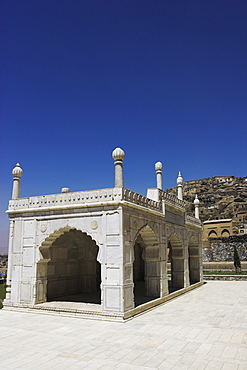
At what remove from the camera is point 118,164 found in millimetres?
11094

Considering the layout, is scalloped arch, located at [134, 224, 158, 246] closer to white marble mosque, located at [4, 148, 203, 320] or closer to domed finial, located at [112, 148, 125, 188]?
white marble mosque, located at [4, 148, 203, 320]

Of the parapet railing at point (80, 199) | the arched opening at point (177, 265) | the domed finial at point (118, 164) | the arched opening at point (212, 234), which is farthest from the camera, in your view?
the arched opening at point (212, 234)

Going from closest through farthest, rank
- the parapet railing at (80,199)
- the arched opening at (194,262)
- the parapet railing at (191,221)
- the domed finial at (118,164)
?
the parapet railing at (80,199) → the domed finial at (118,164) → the parapet railing at (191,221) → the arched opening at (194,262)

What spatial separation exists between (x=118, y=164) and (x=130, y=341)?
18.3 ft

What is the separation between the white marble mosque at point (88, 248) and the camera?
1049 cm

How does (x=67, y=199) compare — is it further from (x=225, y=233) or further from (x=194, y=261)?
(x=225, y=233)

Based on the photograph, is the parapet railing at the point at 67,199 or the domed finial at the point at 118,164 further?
the domed finial at the point at 118,164

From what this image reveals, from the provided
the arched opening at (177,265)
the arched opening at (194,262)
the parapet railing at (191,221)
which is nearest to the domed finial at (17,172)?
the arched opening at (177,265)

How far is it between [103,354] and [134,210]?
531 centimetres

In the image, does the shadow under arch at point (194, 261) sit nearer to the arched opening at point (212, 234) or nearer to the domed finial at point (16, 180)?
the domed finial at point (16, 180)

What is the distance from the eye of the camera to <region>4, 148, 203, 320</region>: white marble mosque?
10492 millimetres

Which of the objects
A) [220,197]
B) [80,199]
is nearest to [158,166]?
[80,199]

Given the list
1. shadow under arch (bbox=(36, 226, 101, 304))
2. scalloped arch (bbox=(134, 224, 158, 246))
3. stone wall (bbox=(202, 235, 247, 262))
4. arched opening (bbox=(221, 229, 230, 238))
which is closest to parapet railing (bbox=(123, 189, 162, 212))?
scalloped arch (bbox=(134, 224, 158, 246))

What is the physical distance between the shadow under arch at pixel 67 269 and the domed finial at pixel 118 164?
269cm
